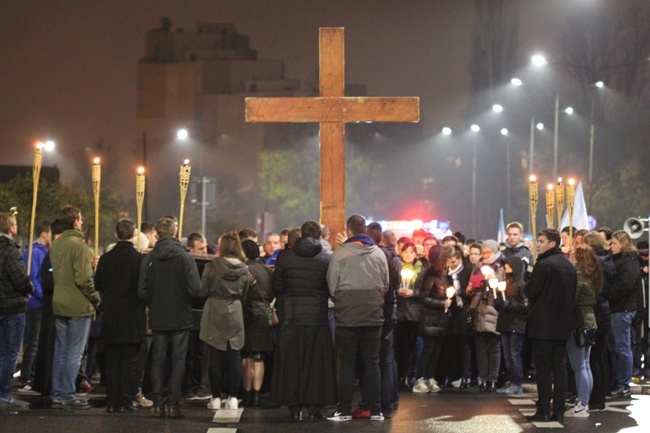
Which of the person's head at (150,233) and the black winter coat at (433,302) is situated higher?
the person's head at (150,233)

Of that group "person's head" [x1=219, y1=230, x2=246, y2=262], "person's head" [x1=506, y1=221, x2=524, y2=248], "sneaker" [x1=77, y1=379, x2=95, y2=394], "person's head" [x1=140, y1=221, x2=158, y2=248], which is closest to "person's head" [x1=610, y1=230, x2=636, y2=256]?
"person's head" [x1=506, y1=221, x2=524, y2=248]

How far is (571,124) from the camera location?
6425cm

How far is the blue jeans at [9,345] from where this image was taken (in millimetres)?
13883

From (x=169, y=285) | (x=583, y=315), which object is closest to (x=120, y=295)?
(x=169, y=285)

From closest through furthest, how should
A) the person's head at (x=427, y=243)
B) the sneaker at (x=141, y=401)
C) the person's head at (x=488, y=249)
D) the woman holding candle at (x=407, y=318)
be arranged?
the sneaker at (x=141, y=401)
the person's head at (x=488, y=249)
the woman holding candle at (x=407, y=318)
the person's head at (x=427, y=243)

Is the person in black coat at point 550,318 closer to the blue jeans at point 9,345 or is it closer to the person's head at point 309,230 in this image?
the person's head at point 309,230

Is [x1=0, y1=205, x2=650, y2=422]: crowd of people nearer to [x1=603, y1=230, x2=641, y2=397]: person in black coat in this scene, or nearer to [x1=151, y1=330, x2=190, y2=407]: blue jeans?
[x1=151, y1=330, x2=190, y2=407]: blue jeans

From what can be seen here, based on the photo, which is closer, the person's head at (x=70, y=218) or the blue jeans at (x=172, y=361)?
the blue jeans at (x=172, y=361)

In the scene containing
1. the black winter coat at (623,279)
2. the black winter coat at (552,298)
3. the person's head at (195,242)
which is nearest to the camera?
the black winter coat at (552,298)

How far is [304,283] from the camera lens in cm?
1356

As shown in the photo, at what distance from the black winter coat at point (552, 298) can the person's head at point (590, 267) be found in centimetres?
52

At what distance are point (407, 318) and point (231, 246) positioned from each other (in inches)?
156

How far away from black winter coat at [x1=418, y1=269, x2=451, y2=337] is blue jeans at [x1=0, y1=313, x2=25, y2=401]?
18.2 feet

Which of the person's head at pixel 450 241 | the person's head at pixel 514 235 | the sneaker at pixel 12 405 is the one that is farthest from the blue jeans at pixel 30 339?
the person's head at pixel 514 235
